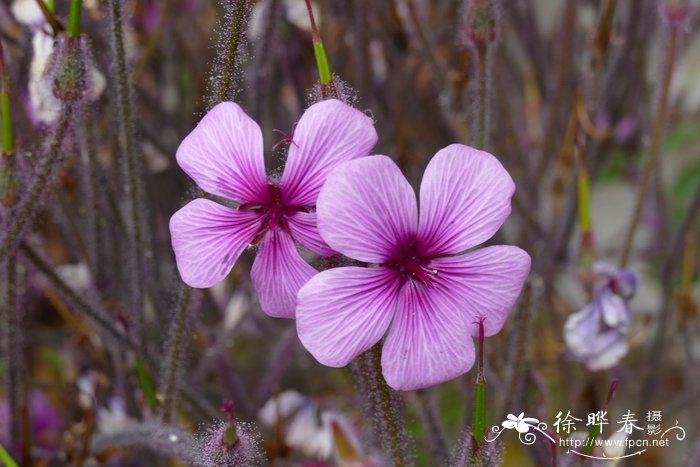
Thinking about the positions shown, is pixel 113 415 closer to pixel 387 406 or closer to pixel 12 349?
pixel 12 349

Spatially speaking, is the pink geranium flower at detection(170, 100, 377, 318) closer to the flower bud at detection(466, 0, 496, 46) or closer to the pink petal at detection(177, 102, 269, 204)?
the pink petal at detection(177, 102, 269, 204)

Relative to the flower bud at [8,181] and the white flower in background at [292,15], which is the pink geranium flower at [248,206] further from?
the white flower in background at [292,15]

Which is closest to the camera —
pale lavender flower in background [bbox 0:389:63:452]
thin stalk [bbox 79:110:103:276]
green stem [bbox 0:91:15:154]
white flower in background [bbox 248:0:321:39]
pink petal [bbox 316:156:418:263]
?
pink petal [bbox 316:156:418:263]

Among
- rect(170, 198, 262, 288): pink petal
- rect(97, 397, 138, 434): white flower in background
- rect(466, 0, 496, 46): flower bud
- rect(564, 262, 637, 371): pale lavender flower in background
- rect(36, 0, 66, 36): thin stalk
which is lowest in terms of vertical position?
rect(97, 397, 138, 434): white flower in background

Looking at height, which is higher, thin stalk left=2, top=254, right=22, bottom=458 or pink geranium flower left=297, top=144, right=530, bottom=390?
pink geranium flower left=297, top=144, right=530, bottom=390

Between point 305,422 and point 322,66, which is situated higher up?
point 322,66

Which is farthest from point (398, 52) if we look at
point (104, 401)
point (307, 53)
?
point (104, 401)

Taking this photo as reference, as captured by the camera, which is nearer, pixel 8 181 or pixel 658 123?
pixel 8 181

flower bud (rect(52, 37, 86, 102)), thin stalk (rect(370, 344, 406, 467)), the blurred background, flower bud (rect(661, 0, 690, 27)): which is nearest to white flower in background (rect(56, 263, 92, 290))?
the blurred background

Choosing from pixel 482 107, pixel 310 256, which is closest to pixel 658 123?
pixel 482 107
